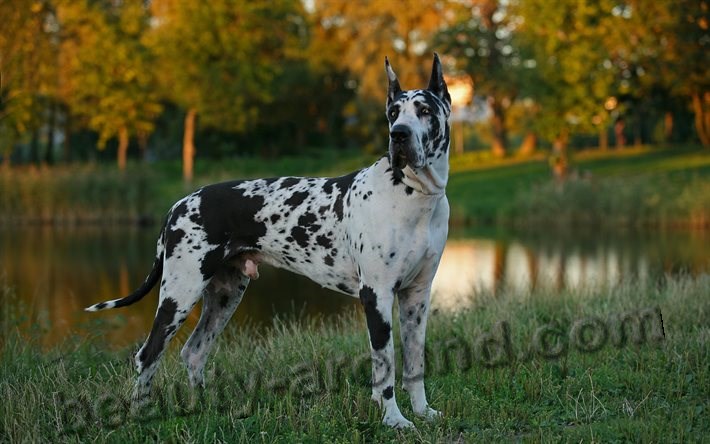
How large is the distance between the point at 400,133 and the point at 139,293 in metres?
2.18

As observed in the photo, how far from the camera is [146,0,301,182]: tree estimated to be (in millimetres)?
31594

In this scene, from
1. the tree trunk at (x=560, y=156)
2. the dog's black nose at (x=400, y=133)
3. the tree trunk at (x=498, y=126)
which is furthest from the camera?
the tree trunk at (x=498, y=126)

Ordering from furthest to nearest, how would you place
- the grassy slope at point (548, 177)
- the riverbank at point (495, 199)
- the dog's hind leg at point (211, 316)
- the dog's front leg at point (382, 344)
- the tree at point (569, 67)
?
Answer: the tree at point (569, 67) → the grassy slope at point (548, 177) → the riverbank at point (495, 199) → the dog's hind leg at point (211, 316) → the dog's front leg at point (382, 344)

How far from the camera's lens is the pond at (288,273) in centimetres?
1143

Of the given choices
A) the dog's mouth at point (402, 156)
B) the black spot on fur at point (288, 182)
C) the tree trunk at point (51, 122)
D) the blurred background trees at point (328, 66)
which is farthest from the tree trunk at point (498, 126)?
the dog's mouth at point (402, 156)

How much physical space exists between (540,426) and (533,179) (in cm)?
2727

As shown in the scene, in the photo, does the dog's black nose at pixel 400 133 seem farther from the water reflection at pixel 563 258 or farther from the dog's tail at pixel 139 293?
the water reflection at pixel 563 258

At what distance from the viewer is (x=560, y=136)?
1206 inches

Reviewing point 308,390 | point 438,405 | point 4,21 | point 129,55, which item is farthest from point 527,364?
point 129,55

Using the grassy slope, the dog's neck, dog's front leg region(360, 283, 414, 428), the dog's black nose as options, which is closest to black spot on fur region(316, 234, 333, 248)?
dog's front leg region(360, 283, 414, 428)

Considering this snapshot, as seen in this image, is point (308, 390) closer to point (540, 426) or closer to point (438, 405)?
point (438, 405)

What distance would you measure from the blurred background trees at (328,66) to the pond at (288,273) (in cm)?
607

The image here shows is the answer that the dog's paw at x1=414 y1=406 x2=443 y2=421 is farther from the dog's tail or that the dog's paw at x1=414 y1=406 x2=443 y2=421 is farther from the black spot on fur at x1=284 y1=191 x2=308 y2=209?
the dog's tail

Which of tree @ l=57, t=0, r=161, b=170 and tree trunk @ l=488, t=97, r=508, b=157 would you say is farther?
tree trunk @ l=488, t=97, r=508, b=157
